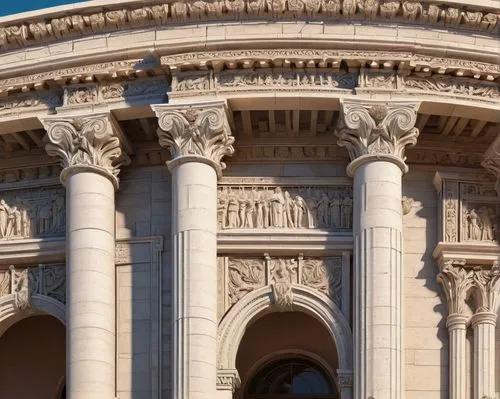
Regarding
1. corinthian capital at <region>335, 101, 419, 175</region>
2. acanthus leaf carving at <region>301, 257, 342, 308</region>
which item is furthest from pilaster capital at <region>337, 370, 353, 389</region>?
corinthian capital at <region>335, 101, 419, 175</region>

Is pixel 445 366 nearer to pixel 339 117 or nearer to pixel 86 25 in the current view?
pixel 339 117

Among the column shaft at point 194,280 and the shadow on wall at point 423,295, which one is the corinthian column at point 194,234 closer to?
the column shaft at point 194,280

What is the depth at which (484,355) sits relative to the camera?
4347cm

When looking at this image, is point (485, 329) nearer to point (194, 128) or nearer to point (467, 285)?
point (467, 285)

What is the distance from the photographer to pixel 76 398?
140 feet

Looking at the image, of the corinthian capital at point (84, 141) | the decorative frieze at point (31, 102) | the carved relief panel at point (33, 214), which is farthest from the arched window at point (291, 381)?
the decorative frieze at point (31, 102)

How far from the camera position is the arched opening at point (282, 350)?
47125 millimetres

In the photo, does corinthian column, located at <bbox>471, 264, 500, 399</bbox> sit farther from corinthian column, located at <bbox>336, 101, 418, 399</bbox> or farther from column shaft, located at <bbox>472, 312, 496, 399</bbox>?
corinthian column, located at <bbox>336, 101, 418, 399</bbox>

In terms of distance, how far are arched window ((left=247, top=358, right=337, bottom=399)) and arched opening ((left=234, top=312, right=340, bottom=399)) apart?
0.02 m

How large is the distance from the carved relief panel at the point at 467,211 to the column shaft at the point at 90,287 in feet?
22.5

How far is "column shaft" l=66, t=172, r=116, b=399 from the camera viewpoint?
141 feet

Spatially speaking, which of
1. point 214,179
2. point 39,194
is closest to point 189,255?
point 214,179

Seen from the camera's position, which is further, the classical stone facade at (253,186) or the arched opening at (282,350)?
the arched opening at (282,350)

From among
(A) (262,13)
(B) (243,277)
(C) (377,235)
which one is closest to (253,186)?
(B) (243,277)
